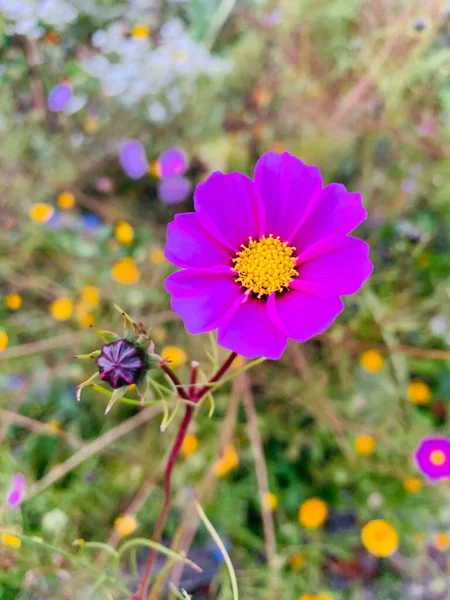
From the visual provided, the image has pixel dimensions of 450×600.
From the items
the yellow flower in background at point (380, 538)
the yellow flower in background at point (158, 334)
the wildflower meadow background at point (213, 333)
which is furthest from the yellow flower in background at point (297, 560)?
the yellow flower in background at point (158, 334)

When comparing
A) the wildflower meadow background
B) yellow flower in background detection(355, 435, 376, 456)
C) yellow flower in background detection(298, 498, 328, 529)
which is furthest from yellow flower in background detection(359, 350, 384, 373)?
yellow flower in background detection(298, 498, 328, 529)

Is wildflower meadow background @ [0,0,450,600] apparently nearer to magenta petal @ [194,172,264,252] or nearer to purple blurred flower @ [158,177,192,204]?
purple blurred flower @ [158,177,192,204]

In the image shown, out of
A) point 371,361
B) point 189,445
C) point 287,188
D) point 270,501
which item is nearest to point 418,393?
point 371,361

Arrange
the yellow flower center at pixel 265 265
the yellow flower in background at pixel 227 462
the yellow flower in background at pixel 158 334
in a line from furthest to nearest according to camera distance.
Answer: the yellow flower in background at pixel 158 334, the yellow flower in background at pixel 227 462, the yellow flower center at pixel 265 265

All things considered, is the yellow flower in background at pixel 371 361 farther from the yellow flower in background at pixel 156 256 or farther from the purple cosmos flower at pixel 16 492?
the purple cosmos flower at pixel 16 492

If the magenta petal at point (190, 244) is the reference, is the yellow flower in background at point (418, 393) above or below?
above

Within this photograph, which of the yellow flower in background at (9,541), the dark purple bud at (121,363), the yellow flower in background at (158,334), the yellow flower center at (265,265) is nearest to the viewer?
the dark purple bud at (121,363)

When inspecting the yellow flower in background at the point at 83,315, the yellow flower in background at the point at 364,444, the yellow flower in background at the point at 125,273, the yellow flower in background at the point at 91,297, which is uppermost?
the yellow flower in background at the point at 125,273
